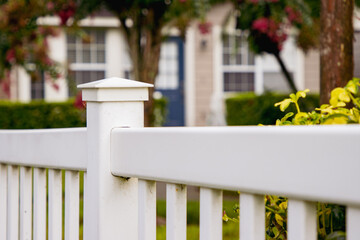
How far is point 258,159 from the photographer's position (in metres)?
1.26

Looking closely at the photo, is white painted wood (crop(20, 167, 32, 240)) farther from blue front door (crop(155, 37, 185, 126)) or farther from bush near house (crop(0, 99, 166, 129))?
blue front door (crop(155, 37, 185, 126))

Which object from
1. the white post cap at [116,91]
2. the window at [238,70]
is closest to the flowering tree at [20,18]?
the white post cap at [116,91]

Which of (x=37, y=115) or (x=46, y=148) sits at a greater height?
(x=46, y=148)

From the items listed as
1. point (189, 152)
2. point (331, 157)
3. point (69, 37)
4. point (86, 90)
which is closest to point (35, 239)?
point (86, 90)

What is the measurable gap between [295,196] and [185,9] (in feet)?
15.5

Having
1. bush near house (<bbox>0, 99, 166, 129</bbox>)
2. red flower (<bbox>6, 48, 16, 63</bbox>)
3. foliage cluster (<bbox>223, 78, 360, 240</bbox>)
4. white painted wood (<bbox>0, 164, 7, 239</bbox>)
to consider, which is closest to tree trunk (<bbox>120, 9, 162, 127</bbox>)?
red flower (<bbox>6, 48, 16, 63</bbox>)

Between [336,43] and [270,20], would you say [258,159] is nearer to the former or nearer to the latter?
[336,43]

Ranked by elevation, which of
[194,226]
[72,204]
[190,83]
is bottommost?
[194,226]

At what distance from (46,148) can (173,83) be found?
1235cm

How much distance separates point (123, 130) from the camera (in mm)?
1743

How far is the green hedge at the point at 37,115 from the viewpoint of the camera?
11602 millimetres

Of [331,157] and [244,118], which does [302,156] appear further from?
[244,118]

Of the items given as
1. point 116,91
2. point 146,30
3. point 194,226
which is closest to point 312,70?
point 146,30

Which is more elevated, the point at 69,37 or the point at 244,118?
the point at 69,37
